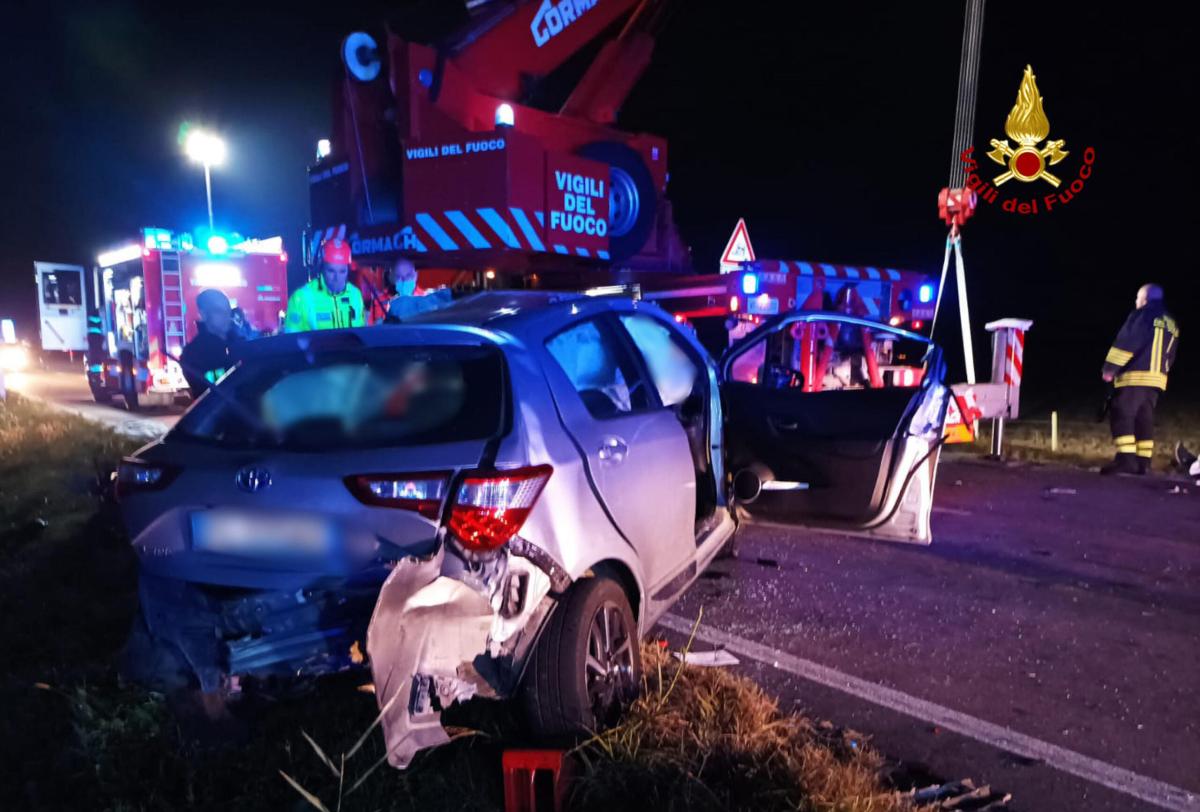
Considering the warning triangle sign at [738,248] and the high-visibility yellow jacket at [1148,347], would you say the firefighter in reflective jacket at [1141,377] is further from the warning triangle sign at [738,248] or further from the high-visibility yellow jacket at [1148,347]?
the warning triangle sign at [738,248]

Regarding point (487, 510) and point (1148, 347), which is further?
point (1148, 347)

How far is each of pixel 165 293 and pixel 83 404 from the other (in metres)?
3.58

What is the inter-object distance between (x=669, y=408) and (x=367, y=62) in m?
4.97

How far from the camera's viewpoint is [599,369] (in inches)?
146

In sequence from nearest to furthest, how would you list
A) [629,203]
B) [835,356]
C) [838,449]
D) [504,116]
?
[838,449] → [504,116] → [629,203] → [835,356]

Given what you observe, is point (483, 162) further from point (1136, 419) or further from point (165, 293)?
point (165, 293)

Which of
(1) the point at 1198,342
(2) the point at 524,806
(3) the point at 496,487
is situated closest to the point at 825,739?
(2) the point at 524,806

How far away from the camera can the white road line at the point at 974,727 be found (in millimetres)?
2990

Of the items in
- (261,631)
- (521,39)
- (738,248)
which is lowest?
(261,631)

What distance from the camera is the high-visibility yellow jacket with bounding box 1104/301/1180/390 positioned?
27.6 ft

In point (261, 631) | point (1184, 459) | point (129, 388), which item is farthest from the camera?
point (129, 388)

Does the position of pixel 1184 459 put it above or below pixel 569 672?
below

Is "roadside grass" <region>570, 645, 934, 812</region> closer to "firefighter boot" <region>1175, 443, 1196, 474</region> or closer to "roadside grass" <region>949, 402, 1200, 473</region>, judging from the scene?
"firefighter boot" <region>1175, 443, 1196, 474</region>

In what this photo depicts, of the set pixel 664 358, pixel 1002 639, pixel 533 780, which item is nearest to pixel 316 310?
pixel 664 358
